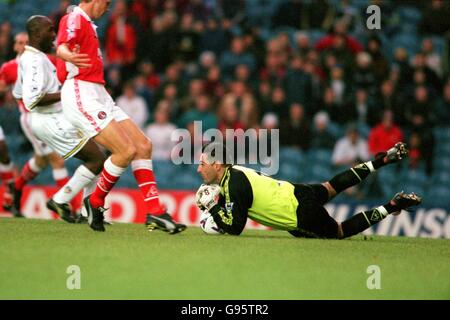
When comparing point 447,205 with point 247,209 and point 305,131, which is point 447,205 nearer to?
point 305,131

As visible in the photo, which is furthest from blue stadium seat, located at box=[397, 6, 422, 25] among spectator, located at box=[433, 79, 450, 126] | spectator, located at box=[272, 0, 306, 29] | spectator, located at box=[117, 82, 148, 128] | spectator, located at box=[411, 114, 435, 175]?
spectator, located at box=[117, 82, 148, 128]

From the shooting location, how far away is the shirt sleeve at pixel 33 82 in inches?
413

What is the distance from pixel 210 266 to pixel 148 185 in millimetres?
2094

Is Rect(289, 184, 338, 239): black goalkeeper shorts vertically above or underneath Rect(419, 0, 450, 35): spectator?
underneath

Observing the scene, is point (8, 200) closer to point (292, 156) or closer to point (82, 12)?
point (82, 12)

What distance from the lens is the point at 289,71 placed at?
54.7 feet

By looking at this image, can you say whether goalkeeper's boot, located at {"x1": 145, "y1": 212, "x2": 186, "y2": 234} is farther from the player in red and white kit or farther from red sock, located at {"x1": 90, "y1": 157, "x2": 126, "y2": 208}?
the player in red and white kit

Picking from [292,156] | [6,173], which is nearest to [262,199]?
[6,173]

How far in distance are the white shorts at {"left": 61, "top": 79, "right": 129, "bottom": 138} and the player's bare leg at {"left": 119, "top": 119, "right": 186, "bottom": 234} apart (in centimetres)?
28

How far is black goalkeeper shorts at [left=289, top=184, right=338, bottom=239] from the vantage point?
372 inches

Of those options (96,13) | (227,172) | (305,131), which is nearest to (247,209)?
(227,172)

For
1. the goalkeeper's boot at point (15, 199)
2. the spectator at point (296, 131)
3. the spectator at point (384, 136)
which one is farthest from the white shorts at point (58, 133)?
the spectator at point (384, 136)

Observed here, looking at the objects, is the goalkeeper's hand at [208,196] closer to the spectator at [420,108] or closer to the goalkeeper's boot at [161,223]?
the goalkeeper's boot at [161,223]

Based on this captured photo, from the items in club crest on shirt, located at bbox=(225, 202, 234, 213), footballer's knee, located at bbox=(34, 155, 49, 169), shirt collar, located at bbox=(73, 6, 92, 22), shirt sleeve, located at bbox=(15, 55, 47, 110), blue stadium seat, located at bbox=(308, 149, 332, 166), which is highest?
shirt collar, located at bbox=(73, 6, 92, 22)
